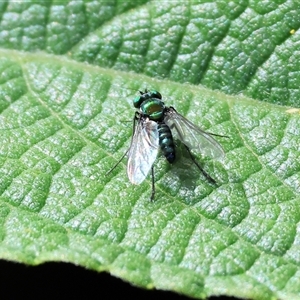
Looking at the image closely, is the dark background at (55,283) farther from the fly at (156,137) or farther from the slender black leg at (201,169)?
the slender black leg at (201,169)

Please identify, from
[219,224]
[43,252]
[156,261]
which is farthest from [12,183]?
[219,224]

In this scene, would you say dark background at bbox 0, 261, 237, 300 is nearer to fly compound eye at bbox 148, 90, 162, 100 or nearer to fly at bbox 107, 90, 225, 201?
fly at bbox 107, 90, 225, 201

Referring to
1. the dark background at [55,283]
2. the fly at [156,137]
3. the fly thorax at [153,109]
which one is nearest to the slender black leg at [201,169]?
the fly at [156,137]

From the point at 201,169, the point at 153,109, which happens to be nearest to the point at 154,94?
the point at 153,109

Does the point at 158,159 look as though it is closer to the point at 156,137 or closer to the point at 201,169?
the point at 156,137

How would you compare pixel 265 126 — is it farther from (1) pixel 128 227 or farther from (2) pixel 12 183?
(2) pixel 12 183

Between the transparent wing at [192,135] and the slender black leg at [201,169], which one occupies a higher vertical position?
the transparent wing at [192,135]
